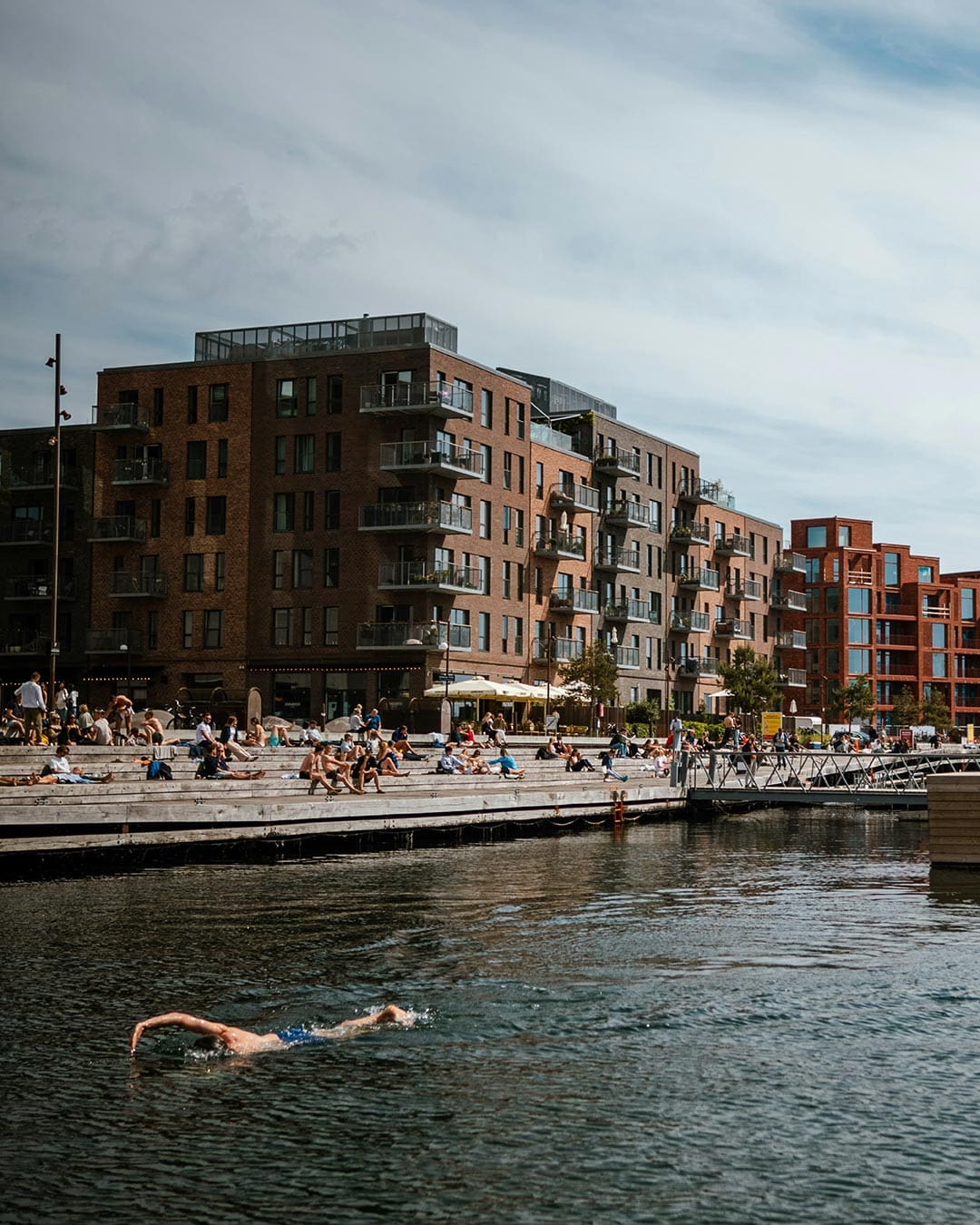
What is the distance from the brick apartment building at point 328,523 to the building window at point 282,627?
6 cm

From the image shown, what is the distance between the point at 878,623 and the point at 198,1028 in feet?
360

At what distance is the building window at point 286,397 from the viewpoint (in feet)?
209

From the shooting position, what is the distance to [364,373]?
6241 cm

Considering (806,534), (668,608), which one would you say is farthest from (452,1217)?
(806,534)

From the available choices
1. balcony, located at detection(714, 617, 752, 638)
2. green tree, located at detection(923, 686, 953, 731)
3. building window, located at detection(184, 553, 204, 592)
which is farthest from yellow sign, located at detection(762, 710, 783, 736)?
green tree, located at detection(923, 686, 953, 731)

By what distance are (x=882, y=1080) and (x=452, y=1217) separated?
15.3 feet

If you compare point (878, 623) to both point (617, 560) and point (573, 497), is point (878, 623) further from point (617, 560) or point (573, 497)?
point (573, 497)

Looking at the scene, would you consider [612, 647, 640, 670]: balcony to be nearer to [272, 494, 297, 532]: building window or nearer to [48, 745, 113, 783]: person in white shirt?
[272, 494, 297, 532]: building window

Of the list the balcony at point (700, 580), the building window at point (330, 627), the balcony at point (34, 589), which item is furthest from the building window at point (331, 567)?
the balcony at point (700, 580)

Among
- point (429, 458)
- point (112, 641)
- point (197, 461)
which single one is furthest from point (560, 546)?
point (112, 641)

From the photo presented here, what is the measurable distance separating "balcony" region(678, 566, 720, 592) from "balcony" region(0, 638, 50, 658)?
36874 millimetres

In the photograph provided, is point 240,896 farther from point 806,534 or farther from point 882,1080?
point 806,534

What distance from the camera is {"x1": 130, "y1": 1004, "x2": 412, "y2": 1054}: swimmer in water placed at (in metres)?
12.4

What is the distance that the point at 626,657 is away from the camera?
75750mm
